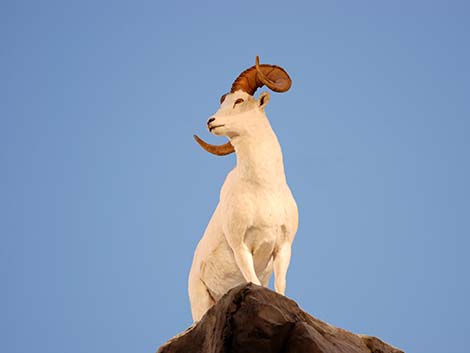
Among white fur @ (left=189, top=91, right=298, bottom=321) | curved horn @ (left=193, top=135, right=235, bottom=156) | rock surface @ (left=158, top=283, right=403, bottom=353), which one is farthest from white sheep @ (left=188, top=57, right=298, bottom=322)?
rock surface @ (left=158, top=283, right=403, bottom=353)

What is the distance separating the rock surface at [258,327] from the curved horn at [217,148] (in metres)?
2.78

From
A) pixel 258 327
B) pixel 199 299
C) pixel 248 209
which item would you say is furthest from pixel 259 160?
pixel 258 327

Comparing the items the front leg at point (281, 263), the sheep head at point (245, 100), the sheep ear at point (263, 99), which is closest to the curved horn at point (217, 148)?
the sheep head at point (245, 100)

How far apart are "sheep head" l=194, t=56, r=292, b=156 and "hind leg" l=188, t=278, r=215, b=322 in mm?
1465

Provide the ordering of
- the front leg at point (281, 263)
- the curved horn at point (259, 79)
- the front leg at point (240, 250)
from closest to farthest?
the front leg at point (240, 250) < the front leg at point (281, 263) < the curved horn at point (259, 79)

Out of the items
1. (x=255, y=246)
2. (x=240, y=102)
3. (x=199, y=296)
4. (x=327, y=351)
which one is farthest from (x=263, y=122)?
(x=327, y=351)

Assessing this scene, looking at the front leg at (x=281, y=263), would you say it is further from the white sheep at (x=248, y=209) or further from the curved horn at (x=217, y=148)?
the curved horn at (x=217, y=148)

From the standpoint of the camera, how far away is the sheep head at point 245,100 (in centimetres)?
716

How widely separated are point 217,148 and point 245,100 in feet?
2.31

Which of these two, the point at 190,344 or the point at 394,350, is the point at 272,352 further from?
the point at 394,350

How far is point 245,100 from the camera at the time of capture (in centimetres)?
735

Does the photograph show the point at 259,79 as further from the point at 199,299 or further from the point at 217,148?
the point at 199,299

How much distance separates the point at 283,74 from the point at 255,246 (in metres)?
1.68

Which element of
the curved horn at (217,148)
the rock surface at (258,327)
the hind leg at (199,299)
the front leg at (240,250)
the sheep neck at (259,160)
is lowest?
the rock surface at (258,327)
